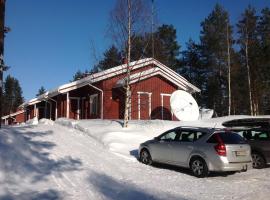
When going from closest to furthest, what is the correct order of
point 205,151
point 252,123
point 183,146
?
point 205,151, point 183,146, point 252,123

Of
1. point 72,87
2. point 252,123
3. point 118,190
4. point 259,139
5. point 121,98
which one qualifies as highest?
point 72,87

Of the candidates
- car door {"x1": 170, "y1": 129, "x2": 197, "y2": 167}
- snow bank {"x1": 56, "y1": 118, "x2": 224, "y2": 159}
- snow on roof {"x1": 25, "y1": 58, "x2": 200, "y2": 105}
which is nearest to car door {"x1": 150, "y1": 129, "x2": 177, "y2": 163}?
car door {"x1": 170, "y1": 129, "x2": 197, "y2": 167}

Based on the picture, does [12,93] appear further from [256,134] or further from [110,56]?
[256,134]

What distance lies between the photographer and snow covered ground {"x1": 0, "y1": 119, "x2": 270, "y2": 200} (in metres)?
9.90

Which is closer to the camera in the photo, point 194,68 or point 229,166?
point 229,166

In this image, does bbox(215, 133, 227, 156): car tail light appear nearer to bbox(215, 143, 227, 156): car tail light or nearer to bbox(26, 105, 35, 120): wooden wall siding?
bbox(215, 143, 227, 156): car tail light

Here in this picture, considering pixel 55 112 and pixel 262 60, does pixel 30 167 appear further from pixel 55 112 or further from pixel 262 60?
pixel 262 60

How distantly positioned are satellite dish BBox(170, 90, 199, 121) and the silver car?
37.9 ft

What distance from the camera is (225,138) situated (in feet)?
41.9

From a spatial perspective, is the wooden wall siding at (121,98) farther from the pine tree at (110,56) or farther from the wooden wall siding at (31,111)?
the wooden wall siding at (31,111)

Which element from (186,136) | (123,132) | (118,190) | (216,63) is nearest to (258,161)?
(186,136)

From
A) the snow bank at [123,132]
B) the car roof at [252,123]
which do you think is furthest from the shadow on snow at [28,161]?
the car roof at [252,123]

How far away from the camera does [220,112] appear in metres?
53.8

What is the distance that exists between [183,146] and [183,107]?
42.3 feet
